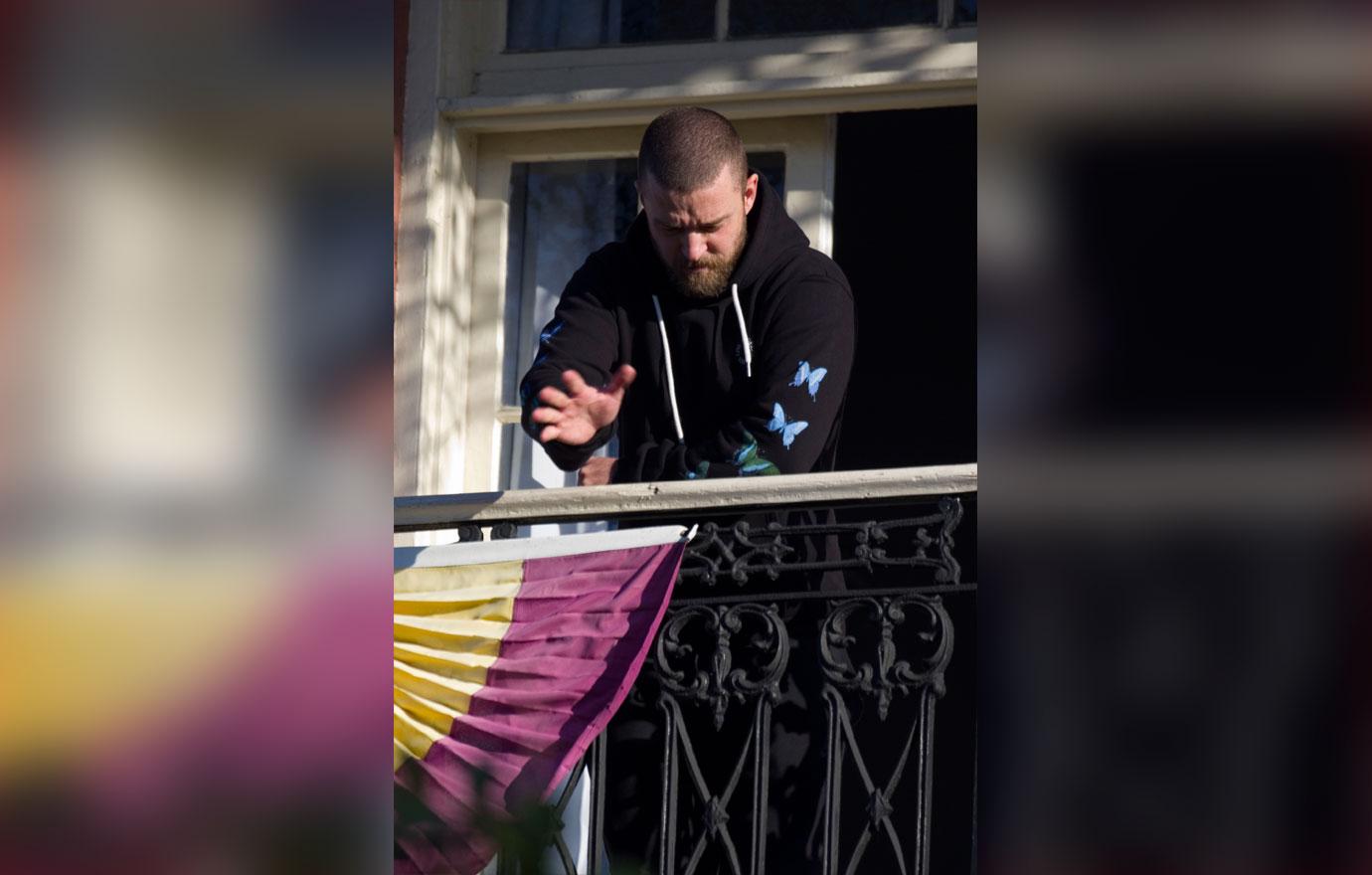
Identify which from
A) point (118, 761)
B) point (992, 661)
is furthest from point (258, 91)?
point (992, 661)

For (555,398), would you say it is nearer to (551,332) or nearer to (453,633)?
(551,332)

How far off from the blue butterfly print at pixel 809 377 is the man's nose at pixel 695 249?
0.39 metres

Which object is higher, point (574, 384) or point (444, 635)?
point (574, 384)

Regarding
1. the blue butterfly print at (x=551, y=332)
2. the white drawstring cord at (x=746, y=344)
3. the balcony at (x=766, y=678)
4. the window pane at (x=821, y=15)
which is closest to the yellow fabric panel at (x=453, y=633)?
the balcony at (x=766, y=678)

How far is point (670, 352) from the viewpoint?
166 inches

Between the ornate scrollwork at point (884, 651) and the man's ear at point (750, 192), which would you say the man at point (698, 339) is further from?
the ornate scrollwork at point (884, 651)

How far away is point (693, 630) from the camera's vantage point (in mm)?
4230

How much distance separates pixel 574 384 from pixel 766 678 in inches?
29.8

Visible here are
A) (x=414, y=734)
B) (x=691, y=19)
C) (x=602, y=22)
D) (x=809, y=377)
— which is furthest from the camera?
(x=602, y=22)

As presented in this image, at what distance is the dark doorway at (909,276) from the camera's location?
598 cm

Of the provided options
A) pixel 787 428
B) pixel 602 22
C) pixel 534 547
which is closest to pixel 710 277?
pixel 787 428

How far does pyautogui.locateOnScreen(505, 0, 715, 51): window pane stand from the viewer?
6328 millimetres

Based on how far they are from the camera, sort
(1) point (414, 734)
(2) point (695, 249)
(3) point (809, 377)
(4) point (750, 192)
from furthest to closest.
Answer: (4) point (750, 192) < (2) point (695, 249) < (3) point (809, 377) < (1) point (414, 734)

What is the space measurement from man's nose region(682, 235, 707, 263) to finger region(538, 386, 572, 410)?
1.36 feet
